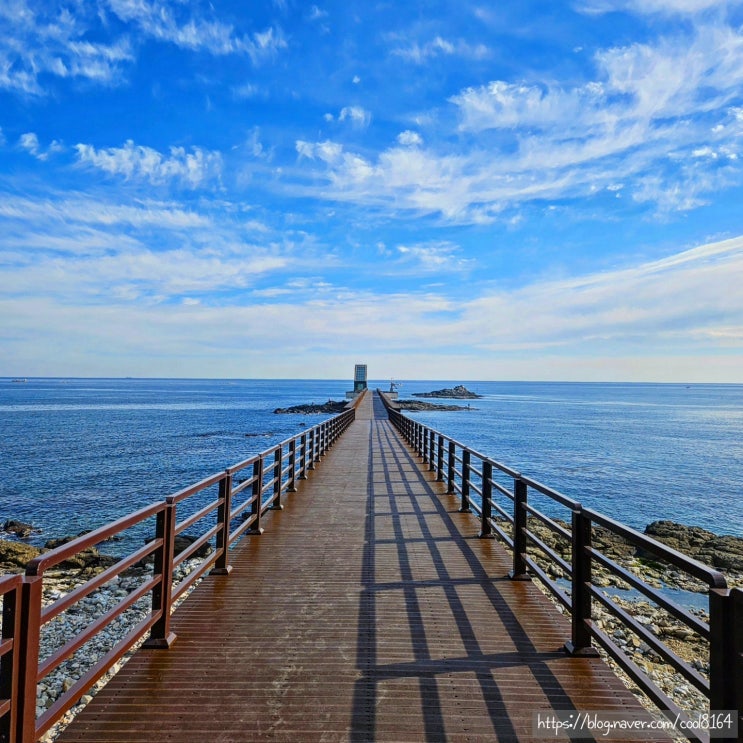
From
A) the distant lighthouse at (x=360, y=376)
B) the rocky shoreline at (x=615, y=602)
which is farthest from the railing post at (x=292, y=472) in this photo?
the distant lighthouse at (x=360, y=376)

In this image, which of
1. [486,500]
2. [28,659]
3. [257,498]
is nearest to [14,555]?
[257,498]

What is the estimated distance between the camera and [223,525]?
548 cm

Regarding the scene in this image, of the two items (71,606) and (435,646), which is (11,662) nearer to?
(71,606)

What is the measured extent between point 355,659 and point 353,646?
0.65 ft

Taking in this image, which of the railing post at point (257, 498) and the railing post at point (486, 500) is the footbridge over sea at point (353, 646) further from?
the railing post at point (486, 500)

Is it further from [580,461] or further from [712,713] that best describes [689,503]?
[712,713]

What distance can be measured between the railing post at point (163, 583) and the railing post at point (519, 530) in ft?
11.2

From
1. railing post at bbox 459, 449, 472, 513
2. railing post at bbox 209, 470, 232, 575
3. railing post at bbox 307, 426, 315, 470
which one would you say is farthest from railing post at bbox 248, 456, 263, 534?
railing post at bbox 307, 426, 315, 470

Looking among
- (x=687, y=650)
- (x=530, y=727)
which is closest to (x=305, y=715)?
(x=530, y=727)

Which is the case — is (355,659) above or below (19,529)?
above

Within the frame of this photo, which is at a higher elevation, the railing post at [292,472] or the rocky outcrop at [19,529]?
the railing post at [292,472]

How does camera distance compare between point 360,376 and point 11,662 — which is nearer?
point 11,662

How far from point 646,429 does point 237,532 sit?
56.2 m

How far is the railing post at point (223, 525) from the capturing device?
17.4 ft
